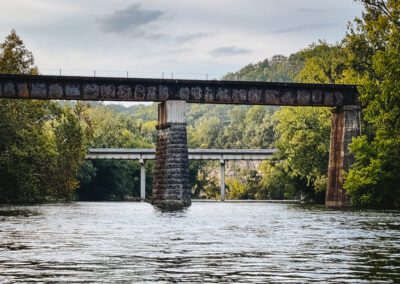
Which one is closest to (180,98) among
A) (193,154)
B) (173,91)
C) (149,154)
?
(173,91)

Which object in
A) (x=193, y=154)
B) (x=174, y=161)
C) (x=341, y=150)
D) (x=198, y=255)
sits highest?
(x=341, y=150)

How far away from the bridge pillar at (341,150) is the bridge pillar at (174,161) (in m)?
12.1

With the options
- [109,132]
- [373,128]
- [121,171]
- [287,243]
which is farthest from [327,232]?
[109,132]

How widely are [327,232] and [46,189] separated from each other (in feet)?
210

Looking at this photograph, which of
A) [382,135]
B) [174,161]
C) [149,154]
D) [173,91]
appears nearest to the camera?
[382,135]

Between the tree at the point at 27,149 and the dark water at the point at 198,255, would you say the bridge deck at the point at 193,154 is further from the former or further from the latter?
the dark water at the point at 198,255

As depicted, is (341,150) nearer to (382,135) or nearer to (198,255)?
(382,135)

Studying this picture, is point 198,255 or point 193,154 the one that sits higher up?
point 198,255

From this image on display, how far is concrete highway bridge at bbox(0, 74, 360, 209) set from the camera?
74.0 meters

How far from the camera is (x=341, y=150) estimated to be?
79.9 metres

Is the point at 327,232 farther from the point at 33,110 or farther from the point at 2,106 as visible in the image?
the point at 33,110

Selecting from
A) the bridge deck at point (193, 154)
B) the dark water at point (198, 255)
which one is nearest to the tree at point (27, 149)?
the bridge deck at point (193, 154)

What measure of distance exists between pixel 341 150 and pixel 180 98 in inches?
541

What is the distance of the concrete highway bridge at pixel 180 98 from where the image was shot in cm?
7400
